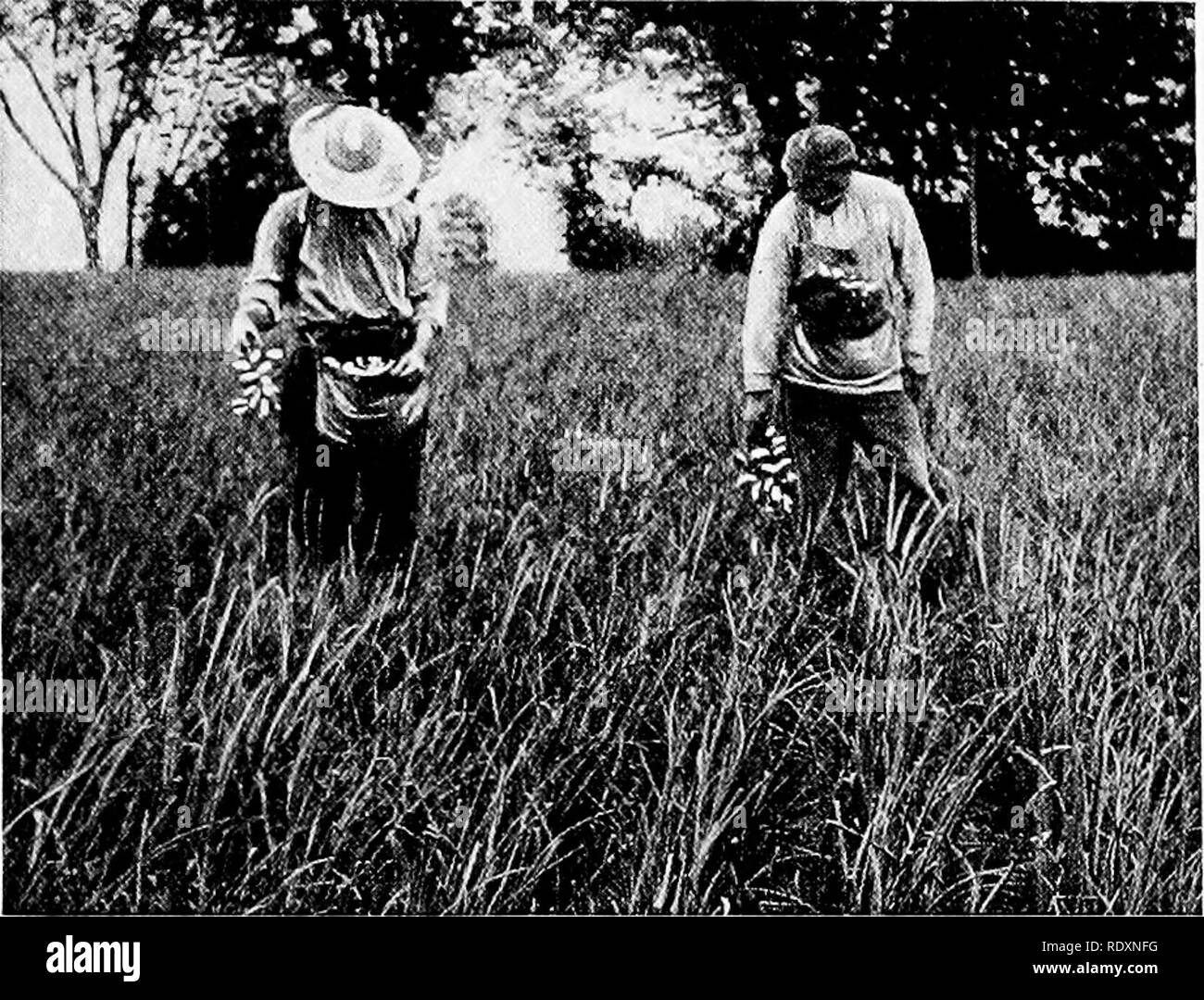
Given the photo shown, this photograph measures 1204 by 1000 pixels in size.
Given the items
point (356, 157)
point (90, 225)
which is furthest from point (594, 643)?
point (90, 225)

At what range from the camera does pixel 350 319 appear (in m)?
4.72

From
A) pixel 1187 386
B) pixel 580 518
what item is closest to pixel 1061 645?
pixel 1187 386

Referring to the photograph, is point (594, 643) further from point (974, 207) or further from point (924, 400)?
point (974, 207)

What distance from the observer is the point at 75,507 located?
4.70 m

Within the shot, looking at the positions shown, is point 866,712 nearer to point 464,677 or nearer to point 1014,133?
point 464,677

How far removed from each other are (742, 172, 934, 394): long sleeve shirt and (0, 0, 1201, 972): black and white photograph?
0.04 feet

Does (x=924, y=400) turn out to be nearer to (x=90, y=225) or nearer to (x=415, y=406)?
(x=415, y=406)

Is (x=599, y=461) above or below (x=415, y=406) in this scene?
below

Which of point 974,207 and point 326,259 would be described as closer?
point 326,259

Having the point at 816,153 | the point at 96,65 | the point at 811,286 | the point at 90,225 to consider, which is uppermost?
the point at 96,65

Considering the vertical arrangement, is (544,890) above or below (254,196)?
below

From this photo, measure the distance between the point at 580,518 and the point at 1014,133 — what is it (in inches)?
64.2

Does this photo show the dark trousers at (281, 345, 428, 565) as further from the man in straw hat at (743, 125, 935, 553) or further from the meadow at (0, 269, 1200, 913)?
the man in straw hat at (743, 125, 935, 553)

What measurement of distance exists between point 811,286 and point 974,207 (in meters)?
0.51
